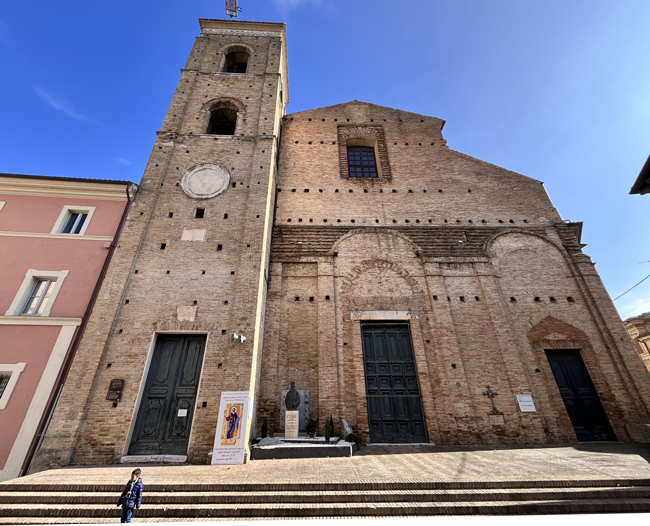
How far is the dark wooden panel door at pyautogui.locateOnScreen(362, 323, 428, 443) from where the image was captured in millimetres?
8383

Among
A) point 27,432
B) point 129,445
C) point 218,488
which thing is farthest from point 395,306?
point 27,432

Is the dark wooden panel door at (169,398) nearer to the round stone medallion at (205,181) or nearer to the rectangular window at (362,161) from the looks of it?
the round stone medallion at (205,181)

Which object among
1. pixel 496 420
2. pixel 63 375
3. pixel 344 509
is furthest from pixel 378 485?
pixel 63 375

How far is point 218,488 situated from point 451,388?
6.61 m

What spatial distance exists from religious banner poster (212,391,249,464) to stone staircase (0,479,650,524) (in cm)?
182

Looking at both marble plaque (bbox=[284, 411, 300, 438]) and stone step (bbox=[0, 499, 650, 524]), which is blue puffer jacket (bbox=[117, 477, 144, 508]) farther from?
marble plaque (bbox=[284, 411, 300, 438])

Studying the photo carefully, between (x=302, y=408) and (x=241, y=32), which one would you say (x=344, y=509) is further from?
(x=241, y=32)

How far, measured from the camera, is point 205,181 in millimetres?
10531

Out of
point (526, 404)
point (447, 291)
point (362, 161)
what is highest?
point (362, 161)

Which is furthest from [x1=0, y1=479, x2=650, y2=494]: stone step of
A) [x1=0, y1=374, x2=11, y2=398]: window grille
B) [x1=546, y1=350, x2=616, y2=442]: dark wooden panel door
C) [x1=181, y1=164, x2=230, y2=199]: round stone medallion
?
[x1=181, y1=164, x2=230, y2=199]: round stone medallion

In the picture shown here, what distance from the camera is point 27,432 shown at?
6.67 metres

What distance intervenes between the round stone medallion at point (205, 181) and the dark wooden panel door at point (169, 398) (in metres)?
4.79

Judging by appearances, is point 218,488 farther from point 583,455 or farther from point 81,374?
point 583,455

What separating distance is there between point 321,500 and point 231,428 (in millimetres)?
2987
